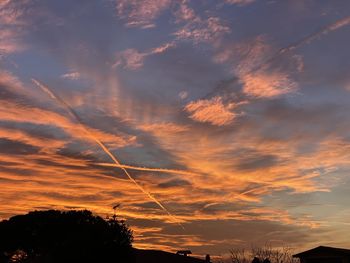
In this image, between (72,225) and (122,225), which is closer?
(122,225)

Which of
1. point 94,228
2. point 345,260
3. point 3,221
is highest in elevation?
point 3,221

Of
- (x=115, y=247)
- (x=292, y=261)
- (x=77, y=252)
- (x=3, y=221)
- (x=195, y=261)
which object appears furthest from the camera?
(x=3, y=221)

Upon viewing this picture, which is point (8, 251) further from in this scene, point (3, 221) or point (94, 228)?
point (94, 228)

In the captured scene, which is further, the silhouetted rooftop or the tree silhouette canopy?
the tree silhouette canopy

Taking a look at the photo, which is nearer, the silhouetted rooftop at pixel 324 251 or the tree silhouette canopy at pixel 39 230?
the silhouetted rooftop at pixel 324 251

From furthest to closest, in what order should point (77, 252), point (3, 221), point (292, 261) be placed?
point (3, 221)
point (292, 261)
point (77, 252)

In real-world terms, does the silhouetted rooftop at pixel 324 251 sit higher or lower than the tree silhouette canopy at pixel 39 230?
lower

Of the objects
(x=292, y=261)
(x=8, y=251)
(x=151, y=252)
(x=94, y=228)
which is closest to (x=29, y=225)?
(x=8, y=251)

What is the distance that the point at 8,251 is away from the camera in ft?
184

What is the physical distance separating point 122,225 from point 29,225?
20.2 meters

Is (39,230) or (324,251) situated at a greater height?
(39,230)

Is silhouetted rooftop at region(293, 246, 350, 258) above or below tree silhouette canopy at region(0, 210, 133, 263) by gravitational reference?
below

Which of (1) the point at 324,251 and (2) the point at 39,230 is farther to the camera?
(2) the point at 39,230

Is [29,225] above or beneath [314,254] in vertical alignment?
above
